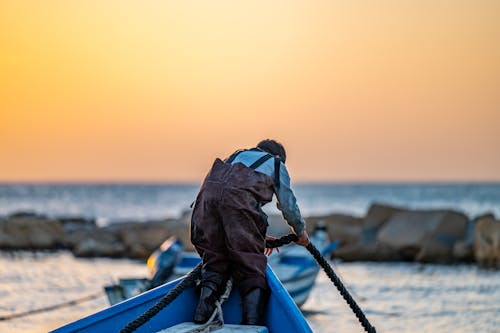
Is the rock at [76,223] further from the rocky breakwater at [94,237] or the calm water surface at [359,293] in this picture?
the calm water surface at [359,293]

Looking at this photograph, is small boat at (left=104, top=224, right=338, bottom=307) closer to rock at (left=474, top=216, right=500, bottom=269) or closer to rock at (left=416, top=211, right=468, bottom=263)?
rock at (left=474, top=216, right=500, bottom=269)

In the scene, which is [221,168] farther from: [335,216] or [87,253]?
[335,216]

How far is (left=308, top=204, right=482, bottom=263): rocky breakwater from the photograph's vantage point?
26359mm

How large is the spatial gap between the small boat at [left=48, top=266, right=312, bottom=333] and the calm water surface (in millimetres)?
6610

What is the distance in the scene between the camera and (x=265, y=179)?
→ 725 centimetres

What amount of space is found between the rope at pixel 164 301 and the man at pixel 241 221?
104 mm

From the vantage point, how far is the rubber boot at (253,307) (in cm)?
743

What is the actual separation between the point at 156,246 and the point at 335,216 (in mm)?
6956

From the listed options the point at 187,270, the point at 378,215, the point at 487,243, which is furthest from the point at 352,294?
the point at 378,215

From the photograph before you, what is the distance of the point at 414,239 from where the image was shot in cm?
2736

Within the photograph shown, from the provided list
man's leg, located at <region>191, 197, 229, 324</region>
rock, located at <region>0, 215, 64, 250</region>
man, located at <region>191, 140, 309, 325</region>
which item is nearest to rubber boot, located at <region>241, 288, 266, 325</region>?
man, located at <region>191, 140, 309, 325</region>

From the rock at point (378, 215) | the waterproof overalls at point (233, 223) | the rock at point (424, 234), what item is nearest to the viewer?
the waterproof overalls at point (233, 223)

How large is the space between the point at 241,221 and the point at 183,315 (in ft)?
3.40

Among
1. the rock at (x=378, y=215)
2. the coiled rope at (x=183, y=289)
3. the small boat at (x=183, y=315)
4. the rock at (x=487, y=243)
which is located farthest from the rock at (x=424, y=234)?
the small boat at (x=183, y=315)
